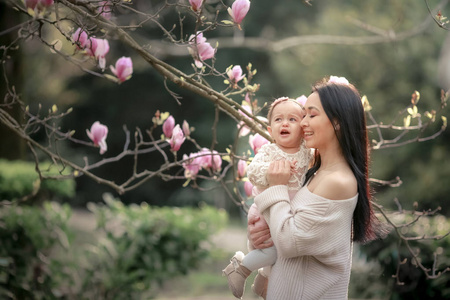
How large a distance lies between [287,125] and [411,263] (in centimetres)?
251

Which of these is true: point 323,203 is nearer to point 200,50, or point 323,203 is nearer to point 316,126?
point 316,126

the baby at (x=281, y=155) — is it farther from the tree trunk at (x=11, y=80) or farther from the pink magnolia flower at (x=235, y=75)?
the tree trunk at (x=11, y=80)

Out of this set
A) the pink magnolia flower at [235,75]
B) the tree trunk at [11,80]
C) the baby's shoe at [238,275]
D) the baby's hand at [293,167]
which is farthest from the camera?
the tree trunk at [11,80]

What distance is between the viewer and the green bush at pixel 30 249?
425cm

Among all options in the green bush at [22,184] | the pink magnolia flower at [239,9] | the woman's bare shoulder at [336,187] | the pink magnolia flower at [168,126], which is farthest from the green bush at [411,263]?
the green bush at [22,184]

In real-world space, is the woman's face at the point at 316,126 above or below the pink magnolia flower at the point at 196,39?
below

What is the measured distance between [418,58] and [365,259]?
5.94 meters

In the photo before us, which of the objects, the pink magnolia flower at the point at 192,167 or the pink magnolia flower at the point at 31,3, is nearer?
the pink magnolia flower at the point at 31,3

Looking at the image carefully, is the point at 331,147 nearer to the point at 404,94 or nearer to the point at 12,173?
the point at 12,173

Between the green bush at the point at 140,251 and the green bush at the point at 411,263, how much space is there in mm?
1417

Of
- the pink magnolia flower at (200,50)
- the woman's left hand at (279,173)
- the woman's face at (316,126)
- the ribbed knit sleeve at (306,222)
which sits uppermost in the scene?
the pink magnolia flower at (200,50)

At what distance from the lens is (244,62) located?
15445mm

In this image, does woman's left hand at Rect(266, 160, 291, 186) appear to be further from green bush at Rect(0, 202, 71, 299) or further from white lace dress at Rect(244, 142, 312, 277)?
green bush at Rect(0, 202, 71, 299)

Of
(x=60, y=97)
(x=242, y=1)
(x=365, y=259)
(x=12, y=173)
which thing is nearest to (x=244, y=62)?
(x=60, y=97)
